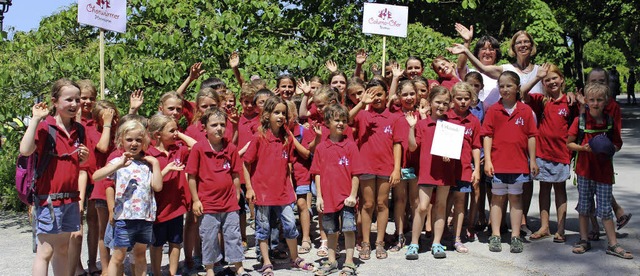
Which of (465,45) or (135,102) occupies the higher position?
(465,45)

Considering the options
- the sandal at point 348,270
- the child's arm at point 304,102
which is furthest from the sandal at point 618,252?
the child's arm at point 304,102

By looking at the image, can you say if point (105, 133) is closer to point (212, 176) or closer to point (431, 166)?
point (212, 176)

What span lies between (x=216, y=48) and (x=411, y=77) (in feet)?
9.26

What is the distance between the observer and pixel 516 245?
6250 millimetres

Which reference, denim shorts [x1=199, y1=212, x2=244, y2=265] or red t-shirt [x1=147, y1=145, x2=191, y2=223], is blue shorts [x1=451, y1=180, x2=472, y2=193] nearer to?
denim shorts [x1=199, y1=212, x2=244, y2=265]

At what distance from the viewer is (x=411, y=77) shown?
289 inches

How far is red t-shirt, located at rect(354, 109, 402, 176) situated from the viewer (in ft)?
20.1

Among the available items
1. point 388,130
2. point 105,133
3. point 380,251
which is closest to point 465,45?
point 388,130

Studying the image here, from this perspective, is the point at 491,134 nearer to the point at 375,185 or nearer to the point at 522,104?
the point at 522,104

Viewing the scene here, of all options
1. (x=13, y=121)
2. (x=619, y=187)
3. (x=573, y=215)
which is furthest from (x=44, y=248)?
(x=619, y=187)

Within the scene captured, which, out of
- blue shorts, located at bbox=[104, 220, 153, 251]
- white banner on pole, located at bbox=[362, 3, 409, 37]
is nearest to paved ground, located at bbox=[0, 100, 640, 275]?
blue shorts, located at bbox=[104, 220, 153, 251]

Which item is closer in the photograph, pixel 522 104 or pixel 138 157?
pixel 138 157

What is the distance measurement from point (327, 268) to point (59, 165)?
2431 millimetres

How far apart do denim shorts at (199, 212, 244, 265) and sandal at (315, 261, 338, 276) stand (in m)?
0.72
